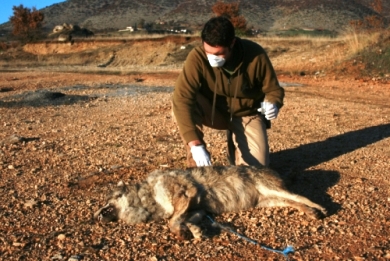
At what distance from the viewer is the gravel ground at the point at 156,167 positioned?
3.40 meters

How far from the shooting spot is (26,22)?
143 ft

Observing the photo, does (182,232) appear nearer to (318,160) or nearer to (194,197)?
(194,197)

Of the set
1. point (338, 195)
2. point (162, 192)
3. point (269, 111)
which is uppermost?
point (269, 111)

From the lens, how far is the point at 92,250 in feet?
11.0

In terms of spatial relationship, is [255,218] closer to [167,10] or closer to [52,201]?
[52,201]

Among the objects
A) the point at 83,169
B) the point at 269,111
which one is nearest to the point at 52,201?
the point at 83,169

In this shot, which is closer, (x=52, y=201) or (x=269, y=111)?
(x=52, y=201)

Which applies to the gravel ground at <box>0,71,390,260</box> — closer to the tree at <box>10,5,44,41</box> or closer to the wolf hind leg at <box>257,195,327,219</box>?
the wolf hind leg at <box>257,195,327,219</box>

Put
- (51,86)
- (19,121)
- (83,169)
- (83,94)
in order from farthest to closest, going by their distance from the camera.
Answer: (51,86) → (83,94) → (19,121) → (83,169)

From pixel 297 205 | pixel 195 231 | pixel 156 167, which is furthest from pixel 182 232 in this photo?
pixel 156 167

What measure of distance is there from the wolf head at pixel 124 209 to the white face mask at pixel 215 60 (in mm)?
1298

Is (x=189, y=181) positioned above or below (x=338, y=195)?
above

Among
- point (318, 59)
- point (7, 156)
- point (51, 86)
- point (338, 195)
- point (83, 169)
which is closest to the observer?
point (338, 195)

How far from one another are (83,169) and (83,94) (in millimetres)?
6533
